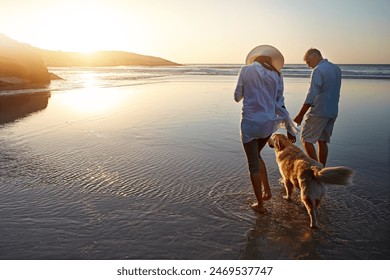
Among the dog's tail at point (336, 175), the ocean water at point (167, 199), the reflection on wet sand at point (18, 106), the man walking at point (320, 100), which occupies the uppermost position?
the man walking at point (320, 100)

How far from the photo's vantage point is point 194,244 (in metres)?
3.41

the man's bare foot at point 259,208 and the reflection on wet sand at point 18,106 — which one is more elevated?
the reflection on wet sand at point 18,106

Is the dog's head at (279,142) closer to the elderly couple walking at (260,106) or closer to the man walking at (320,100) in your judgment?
the elderly couple walking at (260,106)

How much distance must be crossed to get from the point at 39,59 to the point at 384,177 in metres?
24.1

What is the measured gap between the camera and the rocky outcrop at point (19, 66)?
1980 centimetres

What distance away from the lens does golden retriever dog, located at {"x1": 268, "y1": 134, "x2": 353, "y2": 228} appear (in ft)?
11.3

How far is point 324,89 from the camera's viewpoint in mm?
4918

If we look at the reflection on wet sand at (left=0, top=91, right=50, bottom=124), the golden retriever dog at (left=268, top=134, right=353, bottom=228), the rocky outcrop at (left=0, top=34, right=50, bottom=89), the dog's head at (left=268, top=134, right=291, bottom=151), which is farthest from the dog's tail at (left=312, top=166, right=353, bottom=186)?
the rocky outcrop at (left=0, top=34, right=50, bottom=89)

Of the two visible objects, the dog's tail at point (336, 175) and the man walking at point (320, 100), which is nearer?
the dog's tail at point (336, 175)

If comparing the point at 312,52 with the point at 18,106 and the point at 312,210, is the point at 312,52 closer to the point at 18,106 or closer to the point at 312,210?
the point at 312,210

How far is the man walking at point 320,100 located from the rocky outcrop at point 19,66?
17868 mm

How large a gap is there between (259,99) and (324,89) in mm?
1566

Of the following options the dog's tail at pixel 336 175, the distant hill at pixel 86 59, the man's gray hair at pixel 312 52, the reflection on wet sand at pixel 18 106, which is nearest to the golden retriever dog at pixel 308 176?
the dog's tail at pixel 336 175
